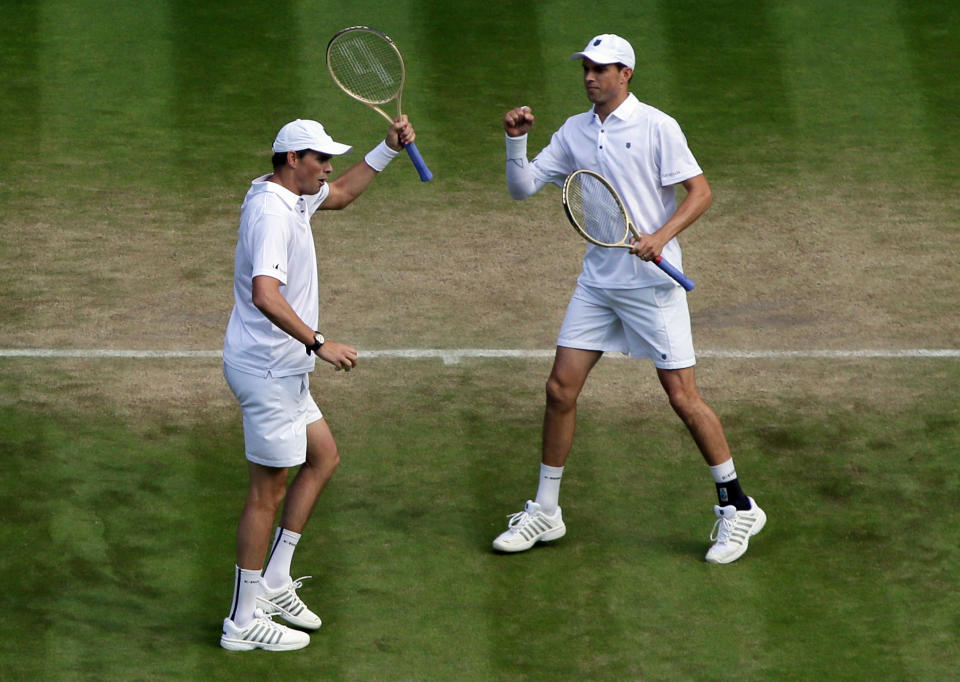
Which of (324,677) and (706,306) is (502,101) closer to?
(706,306)

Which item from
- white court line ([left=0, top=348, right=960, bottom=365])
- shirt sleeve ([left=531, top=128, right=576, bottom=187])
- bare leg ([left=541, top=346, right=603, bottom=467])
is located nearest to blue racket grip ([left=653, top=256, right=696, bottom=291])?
bare leg ([left=541, top=346, right=603, bottom=467])

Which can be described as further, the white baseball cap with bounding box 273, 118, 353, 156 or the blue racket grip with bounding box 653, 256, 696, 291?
the blue racket grip with bounding box 653, 256, 696, 291

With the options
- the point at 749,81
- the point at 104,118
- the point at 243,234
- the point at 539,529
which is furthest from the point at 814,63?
the point at 243,234

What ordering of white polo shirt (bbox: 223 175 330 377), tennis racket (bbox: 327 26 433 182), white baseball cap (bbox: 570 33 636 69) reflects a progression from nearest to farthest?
white polo shirt (bbox: 223 175 330 377)
white baseball cap (bbox: 570 33 636 69)
tennis racket (bbox: 327 26 433 182)

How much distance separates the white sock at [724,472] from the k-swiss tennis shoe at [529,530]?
802 millimetres

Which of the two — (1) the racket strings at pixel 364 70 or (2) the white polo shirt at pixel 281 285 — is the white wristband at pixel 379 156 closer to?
(2) the white polo shirt at pixel 281 285

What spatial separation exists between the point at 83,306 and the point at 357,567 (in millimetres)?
3772

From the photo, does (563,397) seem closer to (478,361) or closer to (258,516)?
(258,516)

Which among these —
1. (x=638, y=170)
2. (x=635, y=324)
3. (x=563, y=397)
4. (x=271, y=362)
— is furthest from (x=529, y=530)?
(x=638, y=170)

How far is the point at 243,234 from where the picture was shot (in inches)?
262

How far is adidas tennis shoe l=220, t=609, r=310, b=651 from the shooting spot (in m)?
6.75

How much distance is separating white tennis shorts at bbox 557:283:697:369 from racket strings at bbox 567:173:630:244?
0.28 metres

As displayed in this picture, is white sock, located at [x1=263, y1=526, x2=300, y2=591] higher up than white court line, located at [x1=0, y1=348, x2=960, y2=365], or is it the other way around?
white sock, located at [x1=263, y1=526, x2=300, y2=591]

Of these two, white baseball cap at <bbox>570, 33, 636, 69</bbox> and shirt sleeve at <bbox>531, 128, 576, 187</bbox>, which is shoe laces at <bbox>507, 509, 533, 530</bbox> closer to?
shirt sleeve at <bbox>531, 128, 576, 187</bbox>
